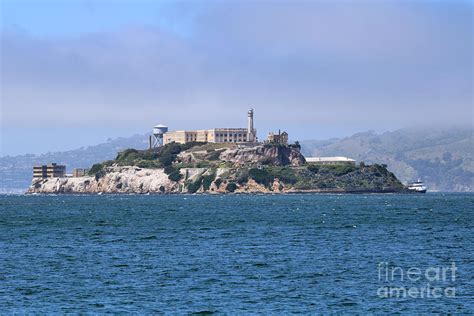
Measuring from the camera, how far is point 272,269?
6806cm

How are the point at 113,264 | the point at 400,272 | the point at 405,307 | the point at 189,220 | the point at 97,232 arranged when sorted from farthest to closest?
the point at 189,220 → the point at 97,232 → the point at 113,264 → the point at 400,272 → the point at 405,307

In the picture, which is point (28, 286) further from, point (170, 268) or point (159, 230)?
point (159, 230)

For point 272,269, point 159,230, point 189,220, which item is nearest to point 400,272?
point 272,269

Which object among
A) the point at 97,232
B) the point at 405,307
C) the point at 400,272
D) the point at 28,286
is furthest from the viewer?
the point at 97,232

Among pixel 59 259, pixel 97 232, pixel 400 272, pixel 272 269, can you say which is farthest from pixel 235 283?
pixel 97 232

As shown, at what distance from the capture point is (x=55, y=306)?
5297cm

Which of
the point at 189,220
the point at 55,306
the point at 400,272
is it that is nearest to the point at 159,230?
the point at 189,220

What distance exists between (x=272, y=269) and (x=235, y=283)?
7.32 metres

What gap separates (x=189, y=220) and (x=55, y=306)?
266ft

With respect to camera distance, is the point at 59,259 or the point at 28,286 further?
the point at 59,259

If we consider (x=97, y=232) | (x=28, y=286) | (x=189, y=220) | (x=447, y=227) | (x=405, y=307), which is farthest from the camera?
(x=189, y=220)

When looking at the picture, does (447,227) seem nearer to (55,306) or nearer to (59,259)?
(59,259)

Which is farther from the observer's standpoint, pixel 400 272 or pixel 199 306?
→ pixel 400 272

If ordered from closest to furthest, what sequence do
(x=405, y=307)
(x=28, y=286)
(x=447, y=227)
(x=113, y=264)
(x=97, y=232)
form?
(x=405, y=307)
(x=28, y=286)
(x=113, y=264)
(x=97, y=232)
(x=447, y=227)
